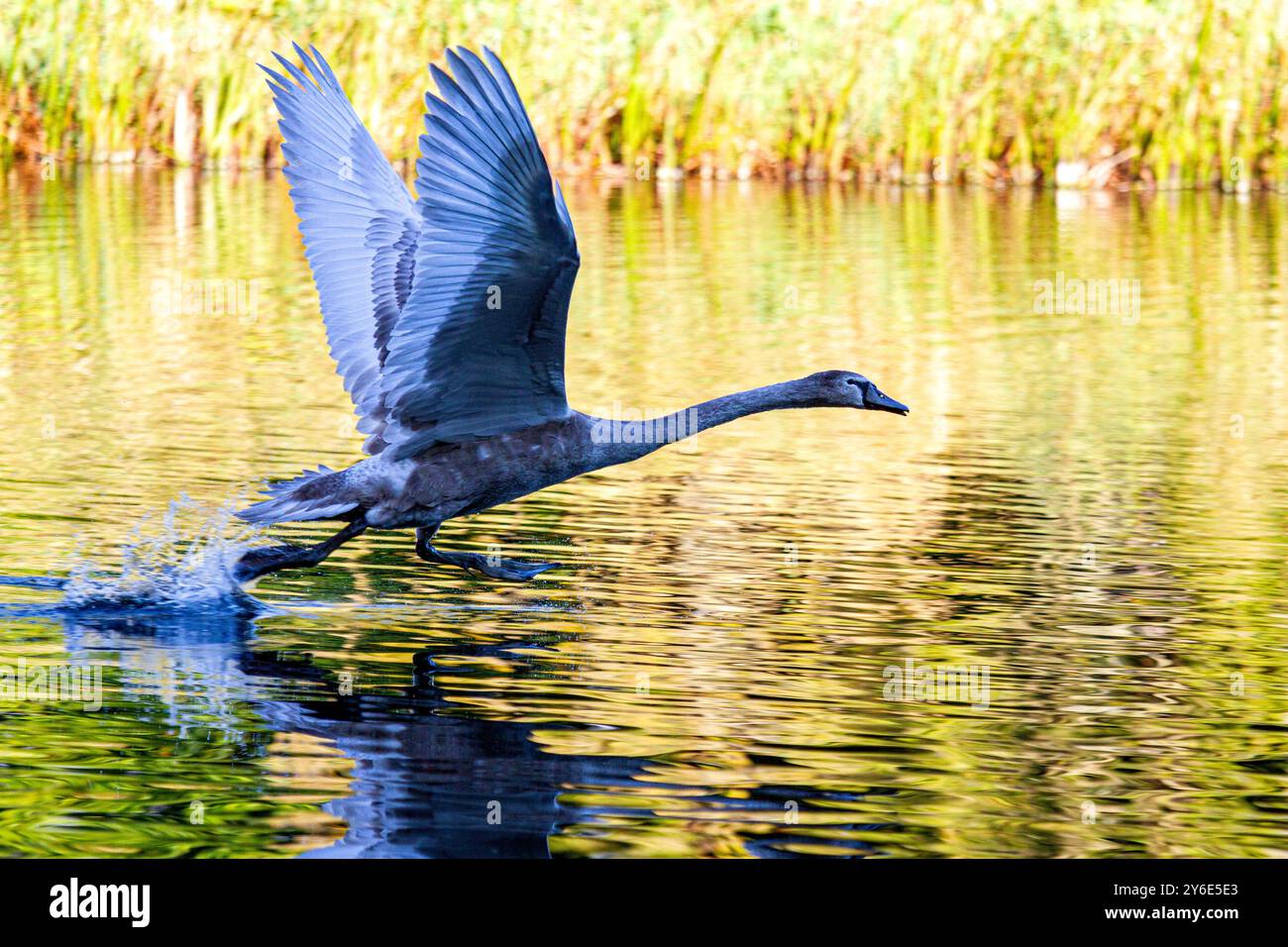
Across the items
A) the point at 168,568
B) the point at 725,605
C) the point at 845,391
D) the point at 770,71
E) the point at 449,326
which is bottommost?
the point at 725,605

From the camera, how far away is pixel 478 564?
9.11 meters

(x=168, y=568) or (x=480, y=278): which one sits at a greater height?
(x=480, y=278)

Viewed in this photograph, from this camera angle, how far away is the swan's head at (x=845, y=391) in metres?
9.18

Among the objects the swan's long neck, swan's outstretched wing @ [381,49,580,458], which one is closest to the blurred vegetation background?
the swan's long neck

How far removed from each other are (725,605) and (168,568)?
2578 mm

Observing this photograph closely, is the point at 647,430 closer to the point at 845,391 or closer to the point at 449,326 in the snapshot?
the point at 845,391

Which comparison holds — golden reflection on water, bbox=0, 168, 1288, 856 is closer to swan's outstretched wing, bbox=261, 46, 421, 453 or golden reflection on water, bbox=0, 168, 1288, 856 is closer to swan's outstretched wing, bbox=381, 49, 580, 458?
swan's outstretched wing, bbox=381, 49, 580, 458

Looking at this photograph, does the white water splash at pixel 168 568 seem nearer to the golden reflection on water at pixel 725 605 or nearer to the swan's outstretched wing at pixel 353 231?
the golden reflection on water at pixel 725 605

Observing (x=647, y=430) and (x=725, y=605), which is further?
(x=725, y=605)

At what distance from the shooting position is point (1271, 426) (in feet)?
45.4

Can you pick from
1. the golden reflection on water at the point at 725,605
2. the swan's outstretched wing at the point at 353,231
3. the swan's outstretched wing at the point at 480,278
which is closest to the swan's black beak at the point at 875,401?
the golden reflection on water at the point at 725,605

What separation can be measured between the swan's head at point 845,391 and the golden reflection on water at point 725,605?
853 millimetres

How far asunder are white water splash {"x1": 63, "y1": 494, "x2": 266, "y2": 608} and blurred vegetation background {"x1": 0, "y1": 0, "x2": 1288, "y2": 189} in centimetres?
1750

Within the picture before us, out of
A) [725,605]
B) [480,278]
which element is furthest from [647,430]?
[480,278]
